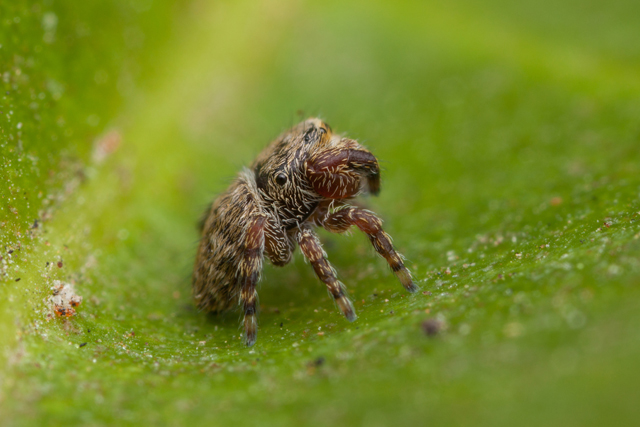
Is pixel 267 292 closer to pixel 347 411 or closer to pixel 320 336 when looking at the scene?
pixel 320 336

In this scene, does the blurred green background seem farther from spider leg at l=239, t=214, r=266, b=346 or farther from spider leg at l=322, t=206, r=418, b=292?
spider leg at l=239, t=214, r=266, b=346

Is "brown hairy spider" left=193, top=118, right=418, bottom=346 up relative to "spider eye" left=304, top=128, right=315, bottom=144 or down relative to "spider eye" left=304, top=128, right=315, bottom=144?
down

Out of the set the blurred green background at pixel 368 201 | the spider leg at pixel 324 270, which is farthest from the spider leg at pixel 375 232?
the spider leg at pixel 324 270

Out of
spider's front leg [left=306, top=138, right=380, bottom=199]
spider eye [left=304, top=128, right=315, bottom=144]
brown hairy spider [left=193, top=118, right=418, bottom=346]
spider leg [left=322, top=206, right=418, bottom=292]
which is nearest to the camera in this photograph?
spider leg [left=322, top=206, right=418, bottom=292]

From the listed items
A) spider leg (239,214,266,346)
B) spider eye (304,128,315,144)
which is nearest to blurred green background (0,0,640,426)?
spider leg (239,214,266,346)

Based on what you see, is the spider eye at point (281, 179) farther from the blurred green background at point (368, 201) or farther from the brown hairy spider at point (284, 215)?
the blurred green background at point (368, 201)

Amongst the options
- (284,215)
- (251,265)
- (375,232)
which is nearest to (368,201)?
(284,215)
